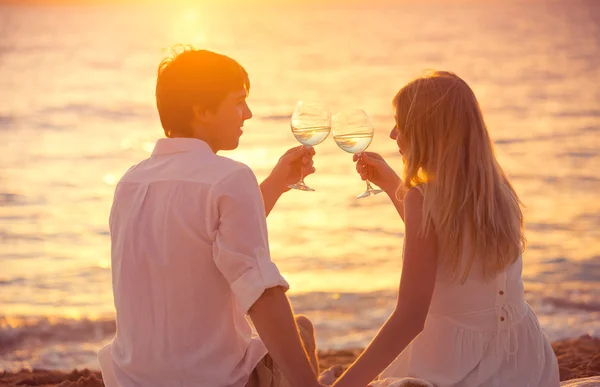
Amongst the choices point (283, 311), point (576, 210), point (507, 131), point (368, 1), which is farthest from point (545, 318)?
point (368, 1)

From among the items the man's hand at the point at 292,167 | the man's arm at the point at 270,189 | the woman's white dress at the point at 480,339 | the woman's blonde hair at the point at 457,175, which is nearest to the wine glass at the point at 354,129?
the man's hand at the point at 292,167

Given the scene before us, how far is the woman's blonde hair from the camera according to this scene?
3.63 m

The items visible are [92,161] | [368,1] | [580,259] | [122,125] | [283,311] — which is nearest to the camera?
[283,311]

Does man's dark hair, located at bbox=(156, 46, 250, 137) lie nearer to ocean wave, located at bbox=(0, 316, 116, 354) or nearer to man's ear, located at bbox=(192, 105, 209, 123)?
man's ear, located at bbox=(192, 105, 209, 123)

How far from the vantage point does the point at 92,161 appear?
55.1 ft

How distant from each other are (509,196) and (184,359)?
141 centimetres

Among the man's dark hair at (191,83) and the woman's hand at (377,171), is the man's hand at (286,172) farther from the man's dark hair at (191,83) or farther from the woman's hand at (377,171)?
the man's dark hair at (191,83)

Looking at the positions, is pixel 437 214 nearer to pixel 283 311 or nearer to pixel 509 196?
pixel 509 196

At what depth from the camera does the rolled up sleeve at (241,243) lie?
3.29m

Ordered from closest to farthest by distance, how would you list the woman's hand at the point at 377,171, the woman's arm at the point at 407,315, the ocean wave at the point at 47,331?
1. the woman's arm at the point at 407,315
2. the woman's hand at the point at 377,171
3. the ocean wave at the point at 47,331

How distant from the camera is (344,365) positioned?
6.70 meters

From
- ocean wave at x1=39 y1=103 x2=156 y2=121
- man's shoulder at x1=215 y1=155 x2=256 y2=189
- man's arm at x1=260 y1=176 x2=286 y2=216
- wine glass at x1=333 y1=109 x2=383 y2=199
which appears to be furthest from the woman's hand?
ocean wave at x1=39 y1=103 x2=156 y2=121

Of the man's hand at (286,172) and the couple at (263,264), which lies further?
the man's hand at (286,172)

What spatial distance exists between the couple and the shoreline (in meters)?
2.06
